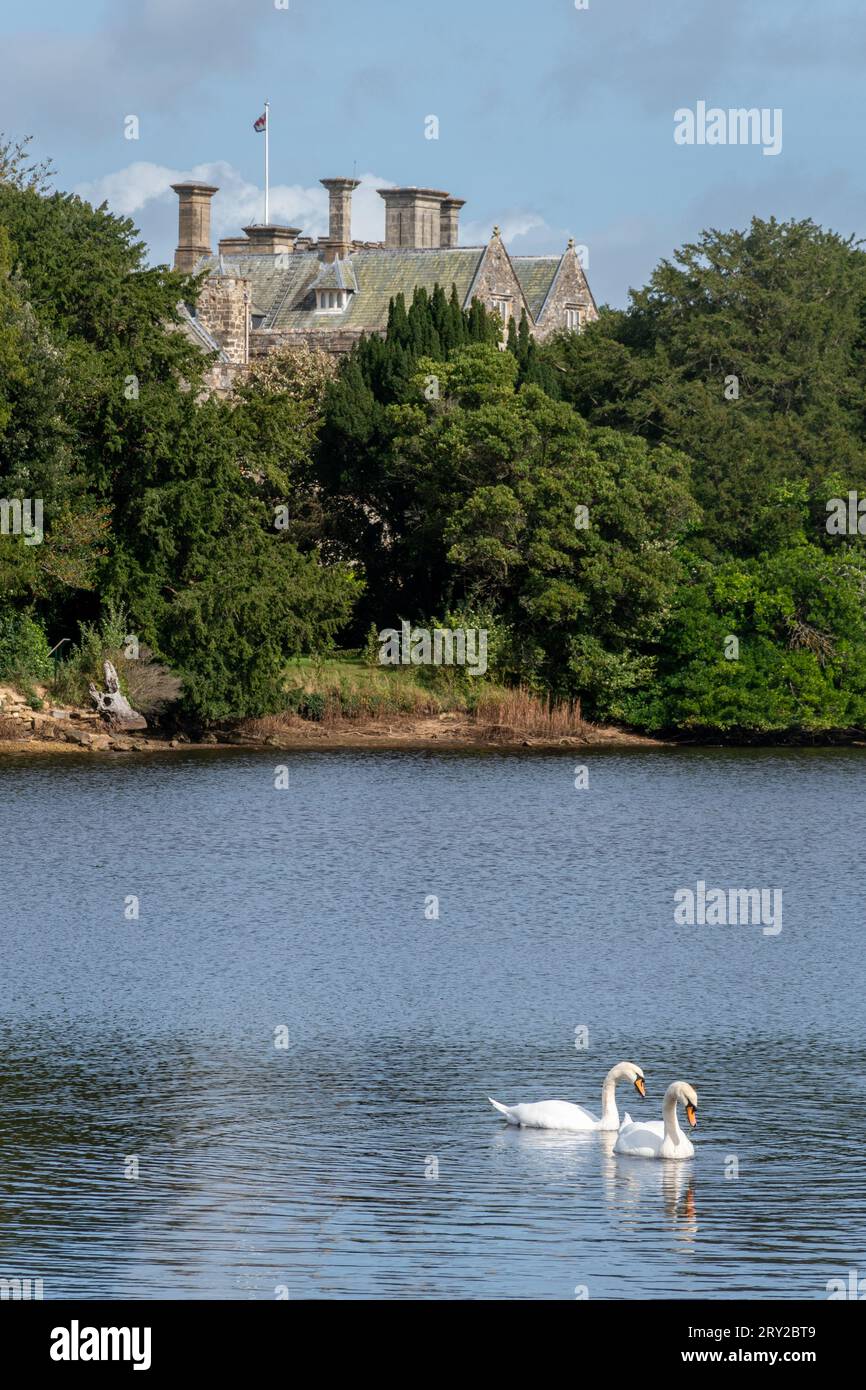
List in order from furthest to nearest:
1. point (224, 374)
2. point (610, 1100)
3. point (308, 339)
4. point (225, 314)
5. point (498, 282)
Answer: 1. point (498, 282)
2. point (308, 339)
3. point (225, 314)
4. point (224, 374)
5. point (610, 1100)

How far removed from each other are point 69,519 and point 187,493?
3640 mm

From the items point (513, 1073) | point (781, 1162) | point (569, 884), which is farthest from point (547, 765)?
point (781, 1162)

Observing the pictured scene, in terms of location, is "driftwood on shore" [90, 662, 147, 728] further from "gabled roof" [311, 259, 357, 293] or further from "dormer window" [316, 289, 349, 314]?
"gabled roof" [311, 259, 357, 293]

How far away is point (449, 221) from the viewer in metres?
112

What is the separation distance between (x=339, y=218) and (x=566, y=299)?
11.7 m

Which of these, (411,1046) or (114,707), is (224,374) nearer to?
(114,707)

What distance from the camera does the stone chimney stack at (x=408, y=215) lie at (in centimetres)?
10731

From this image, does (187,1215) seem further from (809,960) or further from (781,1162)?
(809,960)

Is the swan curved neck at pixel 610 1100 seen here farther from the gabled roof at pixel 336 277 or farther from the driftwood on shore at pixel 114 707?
the gabled roof at pixel 336 277

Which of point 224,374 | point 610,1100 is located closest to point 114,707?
point 224,374

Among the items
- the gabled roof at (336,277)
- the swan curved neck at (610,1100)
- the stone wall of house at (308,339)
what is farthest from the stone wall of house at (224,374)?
the swan curved neck at (610,1100)

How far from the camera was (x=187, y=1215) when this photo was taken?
1869 cm

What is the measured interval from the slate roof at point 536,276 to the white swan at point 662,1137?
8585 centimetres

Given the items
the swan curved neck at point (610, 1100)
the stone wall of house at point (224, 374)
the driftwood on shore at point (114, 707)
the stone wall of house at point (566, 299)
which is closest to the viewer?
the swan curved neck at point (610, 1100)
